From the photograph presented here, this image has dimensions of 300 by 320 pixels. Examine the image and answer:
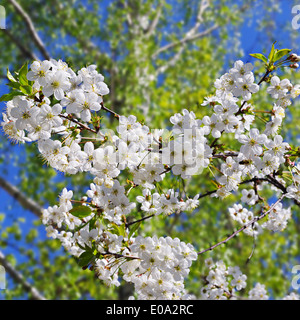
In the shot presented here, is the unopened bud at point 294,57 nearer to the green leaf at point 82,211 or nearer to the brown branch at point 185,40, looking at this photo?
the green leaf at point 82,211

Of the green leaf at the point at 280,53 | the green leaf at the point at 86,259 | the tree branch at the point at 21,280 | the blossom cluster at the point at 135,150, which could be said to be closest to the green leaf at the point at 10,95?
the blossom cluster at the point at 135,150

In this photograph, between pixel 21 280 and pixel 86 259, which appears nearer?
pixel 86 259

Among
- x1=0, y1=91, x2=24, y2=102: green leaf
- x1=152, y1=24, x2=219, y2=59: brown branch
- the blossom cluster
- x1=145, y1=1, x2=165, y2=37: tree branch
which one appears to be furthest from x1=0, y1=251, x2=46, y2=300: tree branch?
x1=145, y1=1, x2=165, y2=37: tree branch

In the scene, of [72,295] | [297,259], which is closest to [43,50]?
[72,295]

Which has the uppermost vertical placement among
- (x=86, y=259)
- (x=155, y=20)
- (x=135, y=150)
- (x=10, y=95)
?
(x=155, y=20)

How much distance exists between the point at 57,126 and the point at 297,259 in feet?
19.0

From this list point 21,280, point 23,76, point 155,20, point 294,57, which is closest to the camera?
point 23,76

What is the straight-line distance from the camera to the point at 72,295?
3.79 meters

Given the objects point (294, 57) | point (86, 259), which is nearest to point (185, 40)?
point (294, 57)

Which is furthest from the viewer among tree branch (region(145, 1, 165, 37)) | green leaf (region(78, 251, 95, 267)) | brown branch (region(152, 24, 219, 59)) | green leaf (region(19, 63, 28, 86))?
tree branch (region(145, 1, 165, 37))

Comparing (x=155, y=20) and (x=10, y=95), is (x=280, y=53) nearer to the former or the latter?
(x=10, y=95)

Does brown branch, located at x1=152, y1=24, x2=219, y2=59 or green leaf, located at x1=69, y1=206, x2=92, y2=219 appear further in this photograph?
brown branch, located at x1=152, y1=24, x2=219, y2=59

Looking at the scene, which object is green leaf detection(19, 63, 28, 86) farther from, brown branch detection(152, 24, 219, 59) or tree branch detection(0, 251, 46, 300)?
brown branch detection(152, 24, 219, 59)

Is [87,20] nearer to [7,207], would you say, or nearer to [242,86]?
[7,207]
